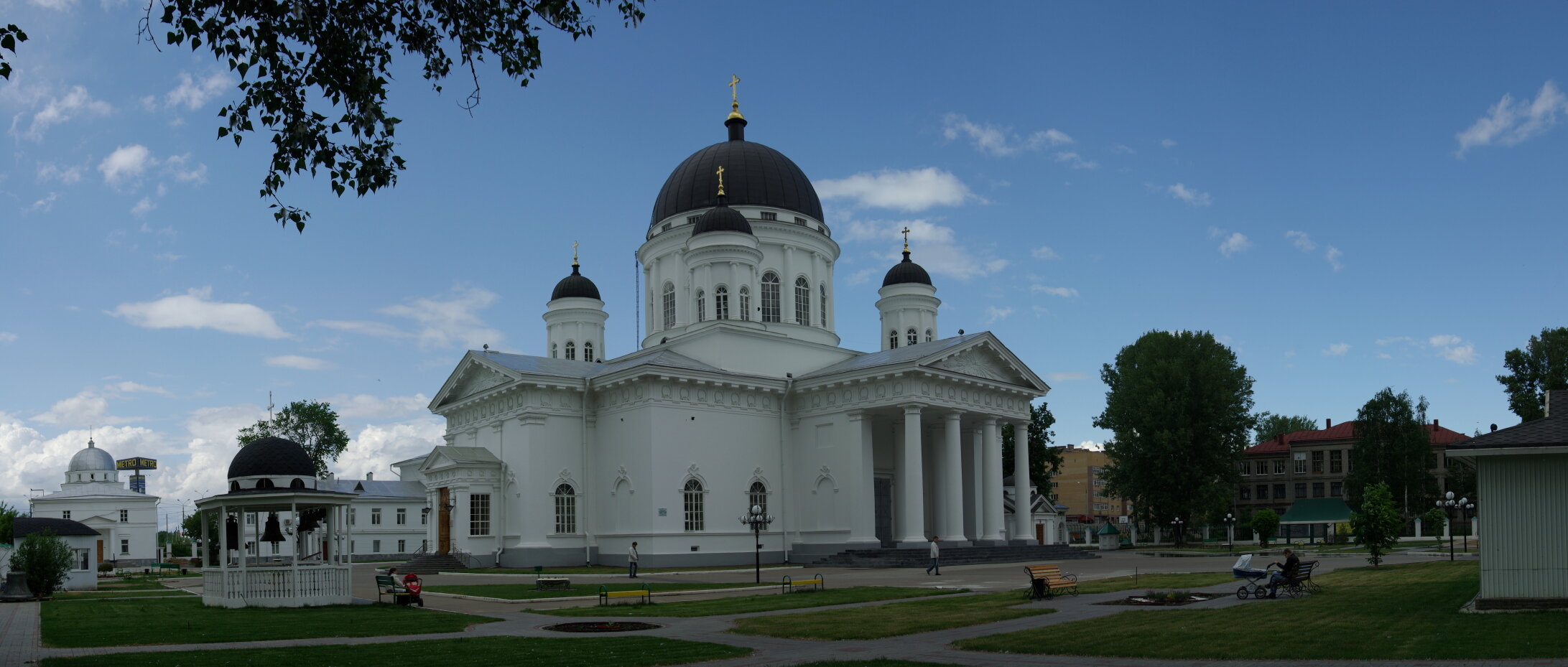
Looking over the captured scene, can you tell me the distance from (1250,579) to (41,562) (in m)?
29.0

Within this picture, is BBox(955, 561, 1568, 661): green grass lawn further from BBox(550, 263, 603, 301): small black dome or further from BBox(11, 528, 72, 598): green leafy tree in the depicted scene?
BBox(550, 263, 603, 301): small black dome

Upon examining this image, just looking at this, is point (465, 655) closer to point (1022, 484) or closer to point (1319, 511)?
point (1022, 484)

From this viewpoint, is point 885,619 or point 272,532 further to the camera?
point 272,532

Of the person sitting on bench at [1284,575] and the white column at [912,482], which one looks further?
the white column at [912,482]

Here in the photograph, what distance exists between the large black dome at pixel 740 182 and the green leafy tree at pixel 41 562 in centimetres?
2753

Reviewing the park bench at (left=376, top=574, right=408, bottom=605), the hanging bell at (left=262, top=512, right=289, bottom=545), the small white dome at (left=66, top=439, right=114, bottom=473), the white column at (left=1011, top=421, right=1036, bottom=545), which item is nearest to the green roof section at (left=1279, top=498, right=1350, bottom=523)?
the white column at (left=1011, top=421, right=1036, bottom=545)

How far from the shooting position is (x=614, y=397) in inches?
1665

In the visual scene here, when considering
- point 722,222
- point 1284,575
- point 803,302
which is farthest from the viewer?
point 803,302

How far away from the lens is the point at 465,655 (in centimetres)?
1438

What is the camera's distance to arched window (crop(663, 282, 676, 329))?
49747mm

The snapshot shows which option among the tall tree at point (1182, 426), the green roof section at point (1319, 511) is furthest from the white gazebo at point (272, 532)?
the green roof section at point (1319, 511)

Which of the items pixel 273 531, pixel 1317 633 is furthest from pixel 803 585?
pixel 1317 633

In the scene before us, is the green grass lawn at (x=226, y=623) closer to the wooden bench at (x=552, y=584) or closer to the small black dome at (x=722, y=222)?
the wooden bench at (x=552, y=584)

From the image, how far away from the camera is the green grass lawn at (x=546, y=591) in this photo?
2627cm
